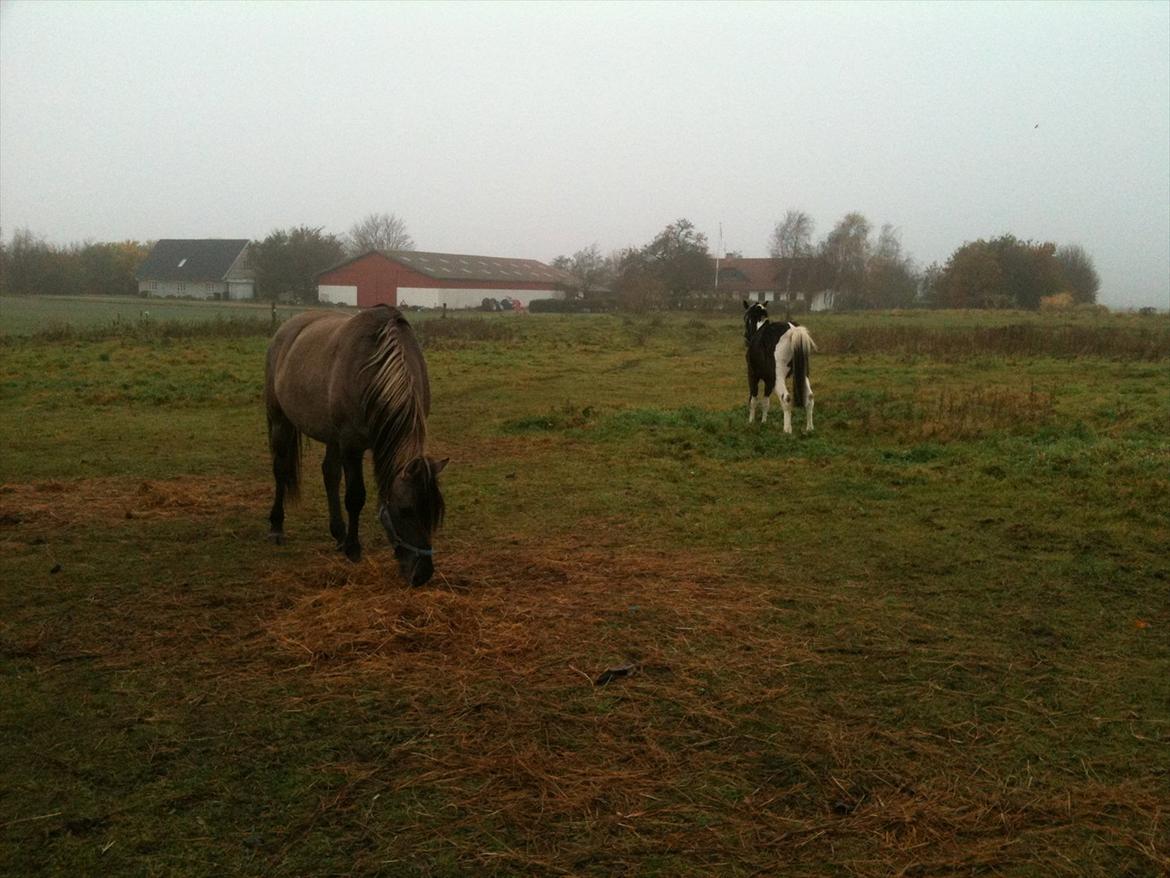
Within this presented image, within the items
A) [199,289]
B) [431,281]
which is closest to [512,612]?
[431,281]

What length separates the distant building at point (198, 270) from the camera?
2485 inches

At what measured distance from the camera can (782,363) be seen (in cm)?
1229

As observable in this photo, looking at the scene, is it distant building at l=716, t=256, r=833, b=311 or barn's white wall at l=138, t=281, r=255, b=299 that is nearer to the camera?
barn's white wall at l=138, t=281, r=255, b=299

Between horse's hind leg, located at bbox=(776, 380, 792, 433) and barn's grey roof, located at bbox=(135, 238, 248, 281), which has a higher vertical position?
barn's grey roof, located at bbox=(135, 238, 248, 281)

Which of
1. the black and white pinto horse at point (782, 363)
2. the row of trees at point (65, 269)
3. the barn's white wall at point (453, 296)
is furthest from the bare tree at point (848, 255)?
the black and white pinto horse at point (782, 363)

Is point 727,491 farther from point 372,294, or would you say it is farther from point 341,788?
point 372,294

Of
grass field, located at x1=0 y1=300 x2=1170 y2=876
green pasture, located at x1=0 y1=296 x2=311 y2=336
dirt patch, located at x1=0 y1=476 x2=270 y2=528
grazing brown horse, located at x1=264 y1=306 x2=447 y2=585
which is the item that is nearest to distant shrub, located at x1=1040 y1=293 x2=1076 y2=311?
green pasture, located at x1=0 y1=296 x2=311 y2=336

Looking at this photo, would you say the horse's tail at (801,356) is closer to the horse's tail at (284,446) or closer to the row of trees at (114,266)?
the horse's tail at (284,446)

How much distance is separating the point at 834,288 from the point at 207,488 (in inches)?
2545

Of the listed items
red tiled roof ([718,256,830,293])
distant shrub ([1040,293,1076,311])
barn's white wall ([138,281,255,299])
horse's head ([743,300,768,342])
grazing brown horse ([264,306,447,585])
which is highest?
red tiled roof ([718,256,830,293])

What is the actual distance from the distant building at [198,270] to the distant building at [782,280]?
107ft

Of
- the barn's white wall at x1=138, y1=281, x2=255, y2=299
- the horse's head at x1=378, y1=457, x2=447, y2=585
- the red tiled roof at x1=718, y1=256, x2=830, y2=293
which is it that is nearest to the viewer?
the horse's head at x1=378, y1=457, x2=447, y2=585

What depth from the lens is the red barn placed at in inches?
1982

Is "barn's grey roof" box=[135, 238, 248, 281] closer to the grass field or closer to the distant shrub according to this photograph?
the distant shrub
